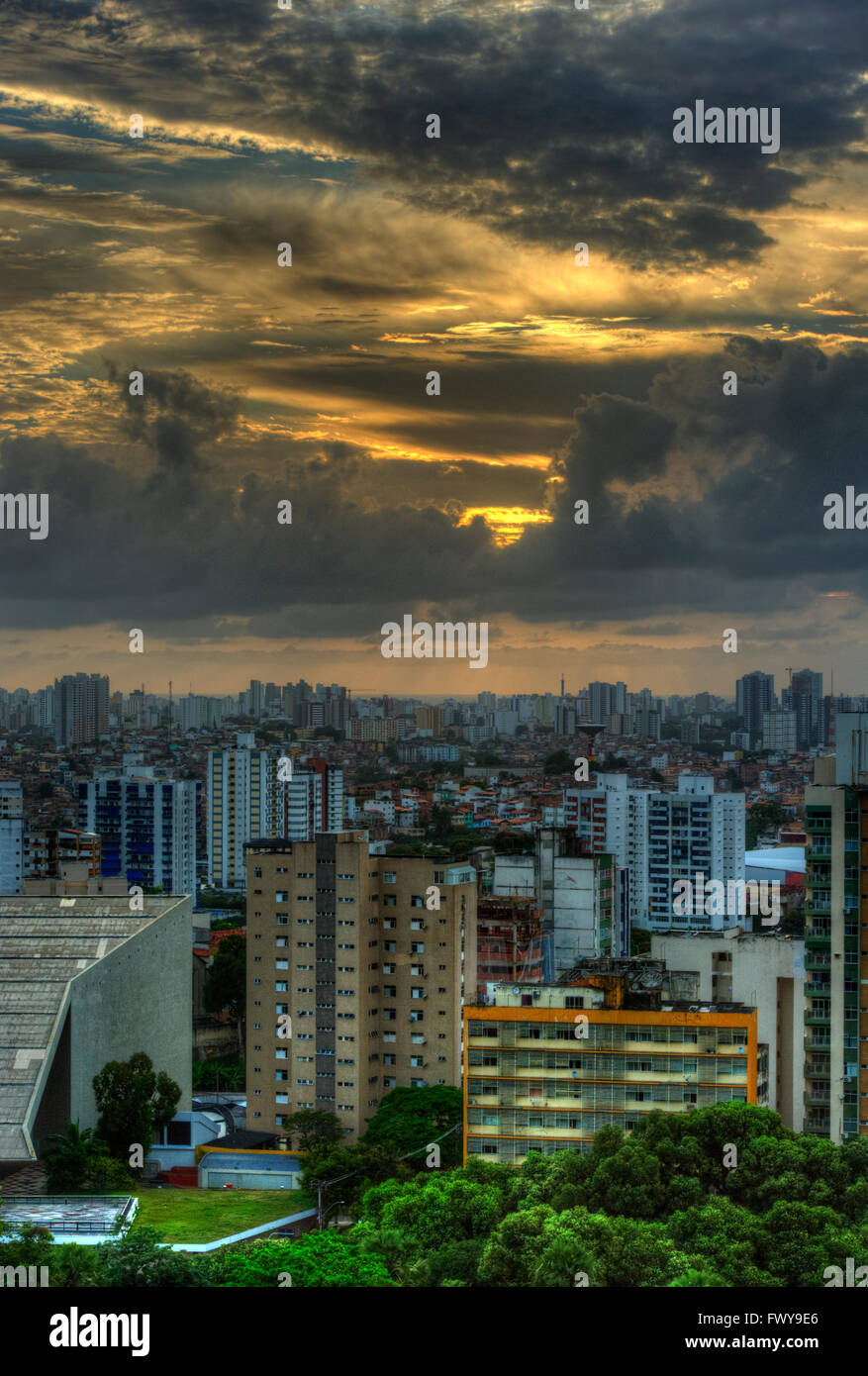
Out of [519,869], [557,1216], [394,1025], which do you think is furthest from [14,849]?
[557,1216]

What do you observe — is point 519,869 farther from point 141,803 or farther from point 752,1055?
point 141,803

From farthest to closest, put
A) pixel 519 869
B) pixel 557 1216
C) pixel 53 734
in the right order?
pixel 53 734 < pixel 519 869 < pixel 557 1216

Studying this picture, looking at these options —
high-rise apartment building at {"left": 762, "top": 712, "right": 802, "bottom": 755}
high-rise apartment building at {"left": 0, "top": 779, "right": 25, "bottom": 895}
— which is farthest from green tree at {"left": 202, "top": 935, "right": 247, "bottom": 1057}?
high-rise apartment building at {"left": 762, "top": 712, "right": 802, "bottom": 755}

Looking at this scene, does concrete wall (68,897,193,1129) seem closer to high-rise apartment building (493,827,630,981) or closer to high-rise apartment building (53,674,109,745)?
high-rise apartment building (493,827,630,981)

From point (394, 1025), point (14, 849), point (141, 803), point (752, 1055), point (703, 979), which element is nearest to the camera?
point (752, 1055)

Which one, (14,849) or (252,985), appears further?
(14,849)

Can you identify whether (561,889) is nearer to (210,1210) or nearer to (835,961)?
(835,961)

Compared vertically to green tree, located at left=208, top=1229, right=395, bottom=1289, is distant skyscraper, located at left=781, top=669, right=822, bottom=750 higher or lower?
higher
